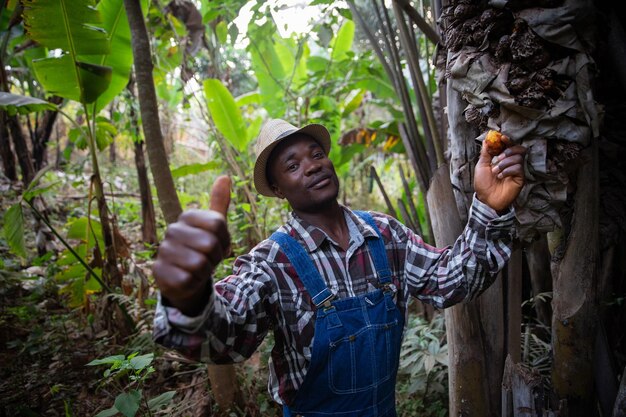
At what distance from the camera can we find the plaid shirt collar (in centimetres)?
127

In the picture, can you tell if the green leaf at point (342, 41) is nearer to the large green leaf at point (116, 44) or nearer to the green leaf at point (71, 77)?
the large green leaf at point (116, 44)

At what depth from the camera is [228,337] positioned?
969 mm

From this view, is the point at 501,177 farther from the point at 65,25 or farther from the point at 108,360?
the point at 65,25

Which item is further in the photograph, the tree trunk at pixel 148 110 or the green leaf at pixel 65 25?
the green leaf at pixel 65 25

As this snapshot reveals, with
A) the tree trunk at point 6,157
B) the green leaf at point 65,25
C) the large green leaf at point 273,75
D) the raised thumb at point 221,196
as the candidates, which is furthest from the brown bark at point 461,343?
the tree trunk at point 6,157

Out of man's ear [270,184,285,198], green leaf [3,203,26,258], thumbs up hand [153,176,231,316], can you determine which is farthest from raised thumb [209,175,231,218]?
green leaf [3,203,26,258]

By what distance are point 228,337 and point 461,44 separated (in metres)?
1.04

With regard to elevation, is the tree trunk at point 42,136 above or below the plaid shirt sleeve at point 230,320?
above

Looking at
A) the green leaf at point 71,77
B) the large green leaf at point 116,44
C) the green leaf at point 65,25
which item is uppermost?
the large green leaf at point 116,44

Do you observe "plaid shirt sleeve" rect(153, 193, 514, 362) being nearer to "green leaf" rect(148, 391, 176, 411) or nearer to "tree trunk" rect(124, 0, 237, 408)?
"green leaf" rect(148, 391, 176, 411)

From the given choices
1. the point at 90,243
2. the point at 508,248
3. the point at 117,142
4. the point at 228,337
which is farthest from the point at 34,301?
the point at 117,142

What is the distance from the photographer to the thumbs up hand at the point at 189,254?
2.52ft

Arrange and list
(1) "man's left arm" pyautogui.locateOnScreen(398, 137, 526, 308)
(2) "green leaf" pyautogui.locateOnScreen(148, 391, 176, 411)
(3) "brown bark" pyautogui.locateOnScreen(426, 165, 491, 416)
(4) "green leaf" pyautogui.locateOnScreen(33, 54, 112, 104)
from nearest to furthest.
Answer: (1) "man's left arm" pyautogui.locateOnScreen(398, 137, 526, 308) → (3) "brown bark" pyautogui.locateOnScreen(426, 165, 491, 416) → (2) "green leaf" pyautogui.locateOnScreen(148, 391, 176, 411) → (4) "green leaf" pyautogui.locateOnScreen(33, 54, 112, 104)

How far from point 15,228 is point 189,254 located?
2588 millimetres
